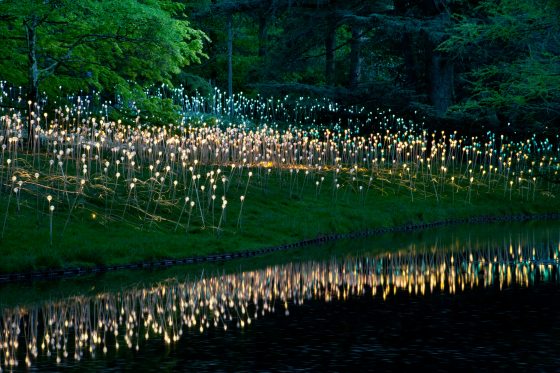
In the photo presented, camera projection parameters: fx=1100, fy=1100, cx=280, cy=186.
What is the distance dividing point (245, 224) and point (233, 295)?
7.10m

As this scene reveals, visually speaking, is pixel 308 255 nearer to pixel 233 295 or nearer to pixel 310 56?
pixel 233 295

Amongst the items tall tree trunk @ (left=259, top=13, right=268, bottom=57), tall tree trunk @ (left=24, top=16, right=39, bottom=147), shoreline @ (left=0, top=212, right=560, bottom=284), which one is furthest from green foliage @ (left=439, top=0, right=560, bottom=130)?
tall tree trunk @ (left=24, top=16, right=39, bottom=147)

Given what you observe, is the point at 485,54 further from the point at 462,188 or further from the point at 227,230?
the point at 227,230

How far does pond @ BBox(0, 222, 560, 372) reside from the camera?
12312 millimetres

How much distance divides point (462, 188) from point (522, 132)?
730cm

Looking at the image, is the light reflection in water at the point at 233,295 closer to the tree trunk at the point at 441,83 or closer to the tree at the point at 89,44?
the tree at the point at 89,44

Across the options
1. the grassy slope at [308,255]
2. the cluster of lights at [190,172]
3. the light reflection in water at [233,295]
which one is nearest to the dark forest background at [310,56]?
the cluster of lights at [190,172]

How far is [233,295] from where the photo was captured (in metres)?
16.9

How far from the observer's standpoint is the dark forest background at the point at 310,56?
2703cm

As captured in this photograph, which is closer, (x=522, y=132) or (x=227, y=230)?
(x=227, y=230)

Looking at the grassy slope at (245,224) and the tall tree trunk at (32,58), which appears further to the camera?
the tall tree trunk at (32,58)

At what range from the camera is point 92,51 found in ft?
93.0

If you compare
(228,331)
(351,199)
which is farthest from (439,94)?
(228,331)

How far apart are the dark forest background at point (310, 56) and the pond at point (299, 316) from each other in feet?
26.8
